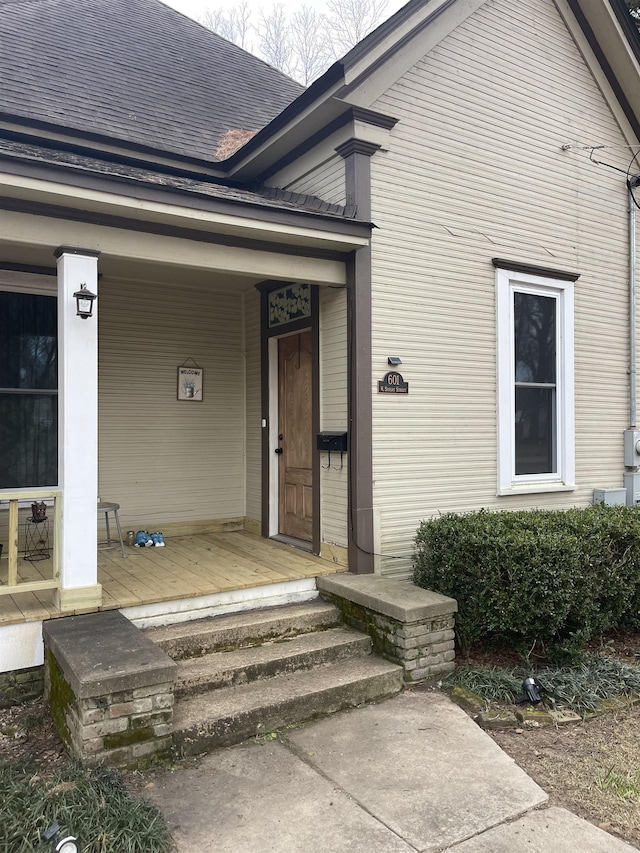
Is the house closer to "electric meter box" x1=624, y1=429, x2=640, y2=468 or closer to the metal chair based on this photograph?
"electric meter box" x1=624, y1=429, x2=640, y2=468

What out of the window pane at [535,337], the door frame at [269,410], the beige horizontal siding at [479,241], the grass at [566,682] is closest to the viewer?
the grass at [566,682]

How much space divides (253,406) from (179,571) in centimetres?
242

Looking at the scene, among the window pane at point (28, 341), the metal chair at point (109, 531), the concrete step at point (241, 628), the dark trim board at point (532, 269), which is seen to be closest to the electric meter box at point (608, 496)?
the dark trim board at point (532, 269)

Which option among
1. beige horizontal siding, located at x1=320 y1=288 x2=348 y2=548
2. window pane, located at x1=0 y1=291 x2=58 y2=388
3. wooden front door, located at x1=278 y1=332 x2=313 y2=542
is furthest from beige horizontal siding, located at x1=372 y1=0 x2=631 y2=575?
window pane, located at x1=0 y1=291 x2=58 y2=388

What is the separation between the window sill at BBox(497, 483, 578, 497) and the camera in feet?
20.6

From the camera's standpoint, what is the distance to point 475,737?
3.59 metres

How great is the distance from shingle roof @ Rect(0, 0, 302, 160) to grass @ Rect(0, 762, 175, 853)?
534 cm

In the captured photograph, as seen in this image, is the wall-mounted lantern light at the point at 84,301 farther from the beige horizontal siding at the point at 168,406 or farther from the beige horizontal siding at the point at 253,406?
the beige horizontal siding at the point at 253,406

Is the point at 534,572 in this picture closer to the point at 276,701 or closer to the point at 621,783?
the point at 621,783

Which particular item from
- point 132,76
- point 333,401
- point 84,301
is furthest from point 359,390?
point 132,76

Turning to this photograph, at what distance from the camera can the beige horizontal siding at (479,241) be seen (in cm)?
556

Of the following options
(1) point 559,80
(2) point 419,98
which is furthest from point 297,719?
(1) point 559,80

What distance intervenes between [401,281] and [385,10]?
16.7 metres

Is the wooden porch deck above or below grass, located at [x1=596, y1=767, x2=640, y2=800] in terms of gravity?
above
